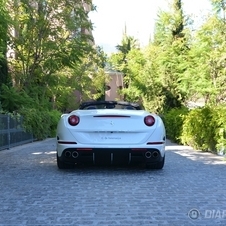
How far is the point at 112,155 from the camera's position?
650 cm

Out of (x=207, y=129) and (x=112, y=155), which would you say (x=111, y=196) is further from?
(x=207, y=129)

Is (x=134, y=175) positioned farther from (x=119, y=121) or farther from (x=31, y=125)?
(x=31, y=125)

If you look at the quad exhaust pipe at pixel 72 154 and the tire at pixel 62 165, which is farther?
the tire at pixel 62 165

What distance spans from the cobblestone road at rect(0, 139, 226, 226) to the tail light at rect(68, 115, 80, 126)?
887 mm

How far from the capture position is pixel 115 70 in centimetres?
5081

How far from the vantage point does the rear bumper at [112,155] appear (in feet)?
21.2

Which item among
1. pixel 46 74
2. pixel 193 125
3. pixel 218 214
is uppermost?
pixel 46 74

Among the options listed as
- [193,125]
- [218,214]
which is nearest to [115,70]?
[193,125]

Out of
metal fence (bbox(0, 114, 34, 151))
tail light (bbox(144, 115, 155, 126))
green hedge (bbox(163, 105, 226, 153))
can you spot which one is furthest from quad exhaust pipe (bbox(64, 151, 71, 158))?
metal fence (bbox(0, 114, 34, 151))

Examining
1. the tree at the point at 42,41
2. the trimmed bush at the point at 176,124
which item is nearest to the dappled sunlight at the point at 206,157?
the trimmed bush at the point at 176,124

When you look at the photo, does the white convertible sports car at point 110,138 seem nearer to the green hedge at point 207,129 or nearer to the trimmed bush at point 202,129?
the green hedge at point 207,129

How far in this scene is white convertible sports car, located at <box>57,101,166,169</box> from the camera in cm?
646

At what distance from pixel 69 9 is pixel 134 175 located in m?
15.0

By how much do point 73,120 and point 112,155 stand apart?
0.92 metres
